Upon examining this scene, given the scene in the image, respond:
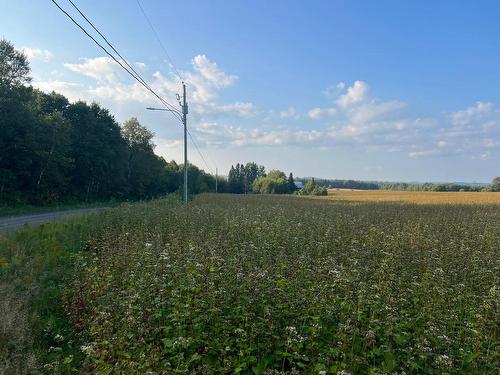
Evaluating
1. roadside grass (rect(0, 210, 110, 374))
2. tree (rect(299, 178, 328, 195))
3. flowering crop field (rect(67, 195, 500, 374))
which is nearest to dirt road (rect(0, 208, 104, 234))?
roadside grass (rect(0, 210, 110, 374))

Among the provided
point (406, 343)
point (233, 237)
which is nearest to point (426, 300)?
point (406, 343)

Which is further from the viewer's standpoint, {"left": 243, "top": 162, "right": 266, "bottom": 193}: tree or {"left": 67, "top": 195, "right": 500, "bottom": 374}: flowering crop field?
{"left": 243, "top": 162, "right": 266, "bottom": 193}: tree

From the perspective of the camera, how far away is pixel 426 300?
588 cm

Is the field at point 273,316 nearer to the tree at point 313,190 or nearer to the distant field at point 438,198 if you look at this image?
the distant field at point 438,198

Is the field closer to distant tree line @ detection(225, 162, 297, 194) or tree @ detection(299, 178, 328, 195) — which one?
tree @ detection(299, 178, 328, 195)

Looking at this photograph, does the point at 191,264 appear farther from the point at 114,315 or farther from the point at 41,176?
the point at 41,176

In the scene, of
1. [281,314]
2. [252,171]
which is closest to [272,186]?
[252,171]

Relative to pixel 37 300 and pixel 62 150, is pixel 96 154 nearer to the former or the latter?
pixel 62 150

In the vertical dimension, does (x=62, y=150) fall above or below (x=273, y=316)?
above

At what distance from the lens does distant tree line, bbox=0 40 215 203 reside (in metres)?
29.9

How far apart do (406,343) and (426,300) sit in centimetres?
161

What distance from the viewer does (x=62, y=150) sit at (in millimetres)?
35938

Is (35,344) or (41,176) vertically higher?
(41,176)

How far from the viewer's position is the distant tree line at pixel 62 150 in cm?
2989
